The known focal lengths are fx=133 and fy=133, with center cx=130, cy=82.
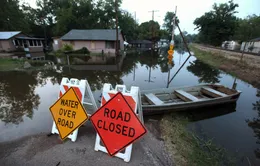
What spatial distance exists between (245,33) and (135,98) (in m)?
21.3

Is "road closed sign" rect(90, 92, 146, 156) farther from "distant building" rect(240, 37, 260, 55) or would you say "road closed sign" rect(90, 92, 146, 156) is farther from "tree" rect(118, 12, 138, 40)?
"tree" rect(118, 12, 138, 40)

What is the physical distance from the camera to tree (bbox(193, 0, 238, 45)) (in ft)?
134

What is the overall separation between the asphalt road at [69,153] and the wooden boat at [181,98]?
1313mm

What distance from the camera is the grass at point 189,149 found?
2.73m

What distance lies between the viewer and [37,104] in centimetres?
541

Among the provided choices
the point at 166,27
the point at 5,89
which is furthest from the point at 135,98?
the point at 166,27

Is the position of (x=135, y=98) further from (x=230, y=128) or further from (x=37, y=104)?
(x=37, y=104)

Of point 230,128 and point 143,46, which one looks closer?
point 230,128

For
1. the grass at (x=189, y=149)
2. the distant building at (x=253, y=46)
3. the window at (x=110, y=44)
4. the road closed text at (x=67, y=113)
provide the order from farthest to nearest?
the window at (x=110, y=44) < the distant building at (x=253, y=46) < the road closed text at (x=67, y=113) < the grass at (x=189, y=149)

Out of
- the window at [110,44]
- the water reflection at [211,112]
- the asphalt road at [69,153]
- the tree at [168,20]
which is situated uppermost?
the tree at [168,20]

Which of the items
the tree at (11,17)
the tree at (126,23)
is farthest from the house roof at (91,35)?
the tree at (126,23)

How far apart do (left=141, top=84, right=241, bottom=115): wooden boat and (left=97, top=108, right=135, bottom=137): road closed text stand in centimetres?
183

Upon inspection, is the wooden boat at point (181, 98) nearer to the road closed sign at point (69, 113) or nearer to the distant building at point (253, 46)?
the road closed sign at point (69, 113)

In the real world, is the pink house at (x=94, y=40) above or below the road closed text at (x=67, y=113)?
above
